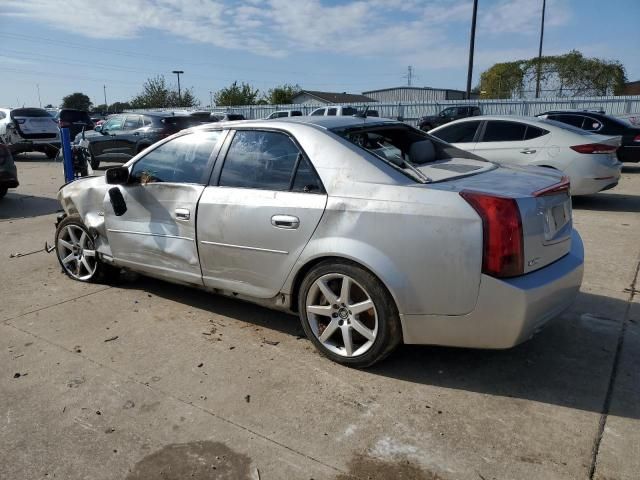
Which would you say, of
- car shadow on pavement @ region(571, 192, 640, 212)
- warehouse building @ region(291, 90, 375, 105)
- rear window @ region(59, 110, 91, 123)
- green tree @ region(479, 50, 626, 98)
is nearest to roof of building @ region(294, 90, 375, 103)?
warehouse building @ region(291, 90, 375, 105)

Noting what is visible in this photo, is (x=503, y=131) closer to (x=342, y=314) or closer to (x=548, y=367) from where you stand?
(x=548, y=367)

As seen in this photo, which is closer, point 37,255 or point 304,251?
point 304,251

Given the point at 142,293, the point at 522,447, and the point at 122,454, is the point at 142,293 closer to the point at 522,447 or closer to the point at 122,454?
the point at 122,454

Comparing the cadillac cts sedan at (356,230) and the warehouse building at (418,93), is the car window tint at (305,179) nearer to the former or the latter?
the cadillac cts sedan at (356,230)

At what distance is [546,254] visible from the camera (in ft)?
10.0

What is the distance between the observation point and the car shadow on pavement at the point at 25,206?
8934 mm

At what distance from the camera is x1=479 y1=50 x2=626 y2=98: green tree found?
45500 millimetres

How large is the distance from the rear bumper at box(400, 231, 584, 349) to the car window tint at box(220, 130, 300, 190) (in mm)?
1283

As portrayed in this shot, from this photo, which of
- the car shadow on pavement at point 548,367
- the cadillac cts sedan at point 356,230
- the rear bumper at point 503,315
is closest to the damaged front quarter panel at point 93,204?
the cadillac cts sedan at point 356,230

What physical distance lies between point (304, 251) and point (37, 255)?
14.5 feet

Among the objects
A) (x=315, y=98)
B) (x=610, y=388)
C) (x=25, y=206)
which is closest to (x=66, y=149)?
(x=25, y=206)

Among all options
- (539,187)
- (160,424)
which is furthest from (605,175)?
(160,424)

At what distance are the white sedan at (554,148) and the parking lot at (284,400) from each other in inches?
164

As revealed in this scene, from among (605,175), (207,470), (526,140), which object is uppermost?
(526,140)
